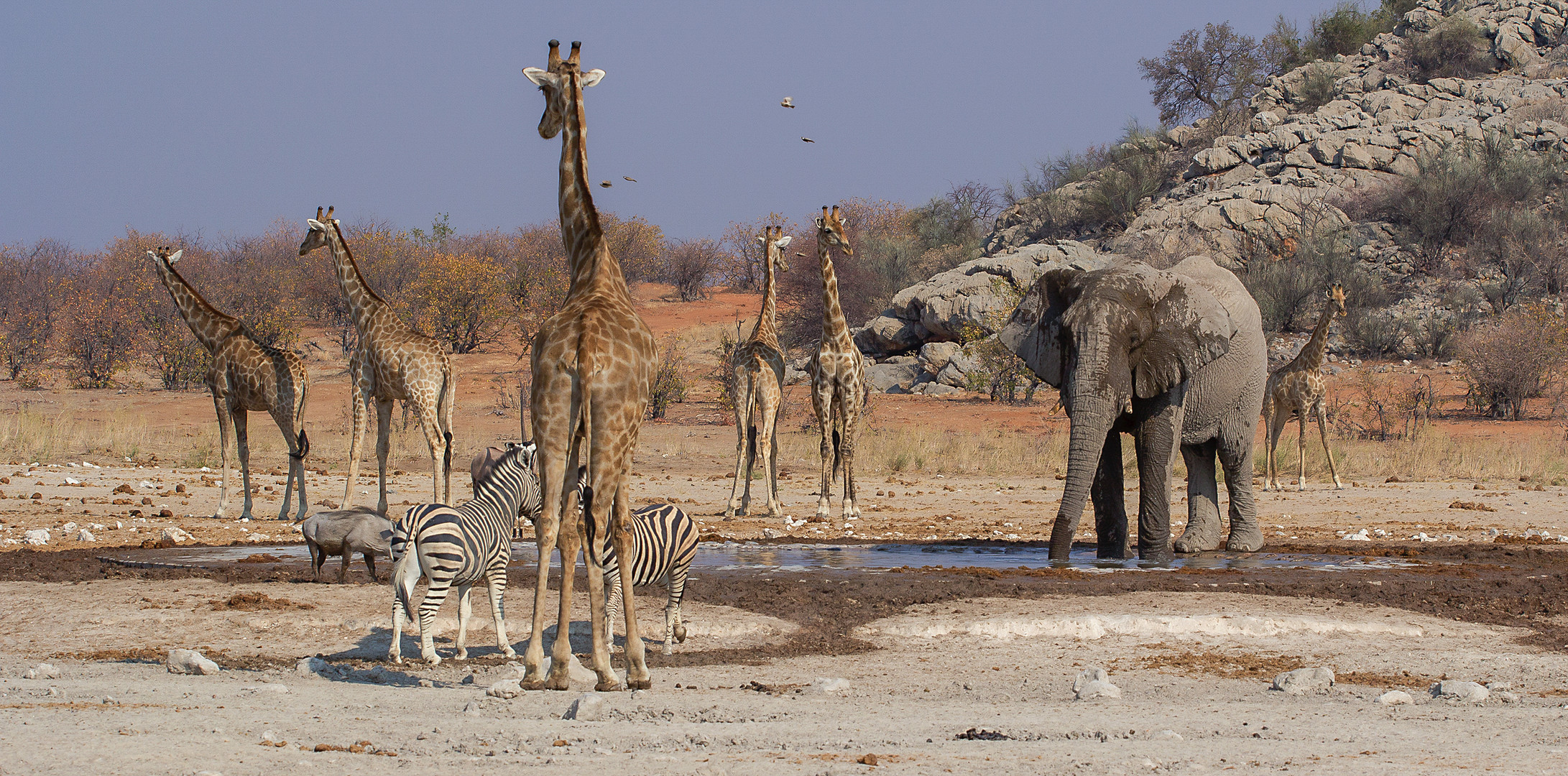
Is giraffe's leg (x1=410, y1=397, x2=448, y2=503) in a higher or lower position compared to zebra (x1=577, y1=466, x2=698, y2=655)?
higher

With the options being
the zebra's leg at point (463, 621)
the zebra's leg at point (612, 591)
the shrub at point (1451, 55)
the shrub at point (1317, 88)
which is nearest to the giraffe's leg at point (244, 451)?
the zebra's leg at point (463, 621)

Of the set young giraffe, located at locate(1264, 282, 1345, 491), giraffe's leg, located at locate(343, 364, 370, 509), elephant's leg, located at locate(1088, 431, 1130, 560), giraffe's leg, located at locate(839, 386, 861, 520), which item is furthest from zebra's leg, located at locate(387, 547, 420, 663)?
young giraffe, located at locate(1264, 282, 1345, 491)

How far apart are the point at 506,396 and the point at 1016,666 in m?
27.6

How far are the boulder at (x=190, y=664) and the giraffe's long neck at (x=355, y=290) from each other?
8021 millimetres

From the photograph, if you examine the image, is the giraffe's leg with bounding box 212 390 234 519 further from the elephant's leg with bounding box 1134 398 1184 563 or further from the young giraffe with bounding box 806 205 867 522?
the elephant's leg with bounding box 1134 398 1184 563

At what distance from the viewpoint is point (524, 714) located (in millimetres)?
5848

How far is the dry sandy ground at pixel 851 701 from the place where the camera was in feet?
15.8

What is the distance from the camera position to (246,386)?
15508 mm

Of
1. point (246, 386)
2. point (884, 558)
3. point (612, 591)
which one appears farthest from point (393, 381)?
point (612, 591)

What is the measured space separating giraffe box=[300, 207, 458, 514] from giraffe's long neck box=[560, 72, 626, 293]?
738cm

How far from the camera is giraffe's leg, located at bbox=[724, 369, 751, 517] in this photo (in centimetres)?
1630

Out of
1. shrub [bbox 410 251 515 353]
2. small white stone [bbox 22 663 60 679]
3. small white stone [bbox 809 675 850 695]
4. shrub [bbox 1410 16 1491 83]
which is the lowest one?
small white stone [bbox 22 663 60 679]

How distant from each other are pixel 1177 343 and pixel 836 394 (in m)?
5.31

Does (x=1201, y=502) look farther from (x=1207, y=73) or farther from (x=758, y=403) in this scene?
(x=1207, y=73)
